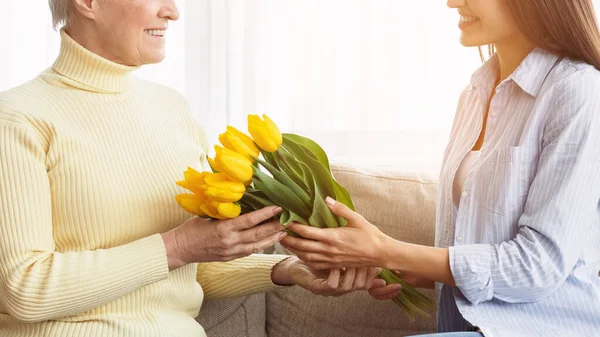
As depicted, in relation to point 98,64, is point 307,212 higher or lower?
lower

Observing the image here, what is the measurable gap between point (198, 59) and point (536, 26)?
2.05m

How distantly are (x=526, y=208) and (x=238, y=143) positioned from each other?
1.99 ft

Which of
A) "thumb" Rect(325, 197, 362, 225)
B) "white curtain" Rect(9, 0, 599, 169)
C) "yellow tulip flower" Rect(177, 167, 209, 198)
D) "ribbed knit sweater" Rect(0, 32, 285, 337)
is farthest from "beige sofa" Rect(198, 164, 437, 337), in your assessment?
"white curtain" Rect(9, 0, 599, 169)

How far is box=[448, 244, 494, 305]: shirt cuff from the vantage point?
155 centimetres

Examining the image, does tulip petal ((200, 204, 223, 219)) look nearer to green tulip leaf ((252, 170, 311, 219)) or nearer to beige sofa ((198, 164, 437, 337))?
green tulip leaf ((252, 170, 311, 219))

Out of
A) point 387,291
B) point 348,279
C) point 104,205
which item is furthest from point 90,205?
point 387,291

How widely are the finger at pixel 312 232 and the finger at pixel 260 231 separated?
38 millimetres

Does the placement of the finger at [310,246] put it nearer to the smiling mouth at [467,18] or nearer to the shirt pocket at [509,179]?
the shirt pocket at [509,179]

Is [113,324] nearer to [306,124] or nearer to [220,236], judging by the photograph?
[220,236]

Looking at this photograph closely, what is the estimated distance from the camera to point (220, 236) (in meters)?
1.53

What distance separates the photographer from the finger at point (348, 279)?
1.71 metres

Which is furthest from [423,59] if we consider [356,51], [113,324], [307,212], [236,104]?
[113,324]

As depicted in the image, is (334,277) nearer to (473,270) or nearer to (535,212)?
(473,270)

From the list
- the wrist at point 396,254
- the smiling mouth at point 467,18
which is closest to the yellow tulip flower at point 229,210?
the wrist at point 396,254
